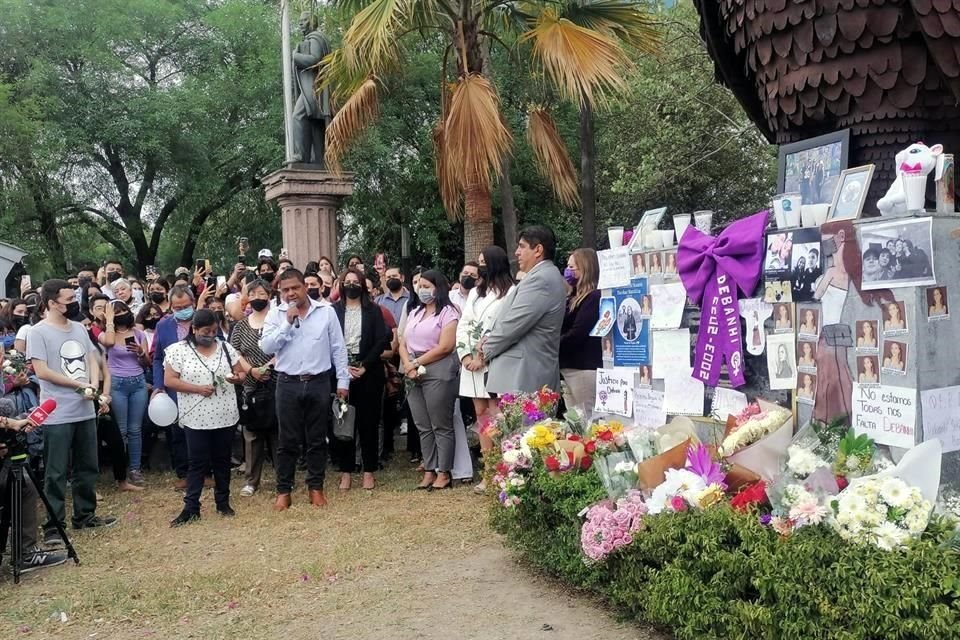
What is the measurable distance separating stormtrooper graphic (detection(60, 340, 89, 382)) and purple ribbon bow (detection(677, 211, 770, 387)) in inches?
173

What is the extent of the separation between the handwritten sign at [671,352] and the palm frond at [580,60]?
4.12m

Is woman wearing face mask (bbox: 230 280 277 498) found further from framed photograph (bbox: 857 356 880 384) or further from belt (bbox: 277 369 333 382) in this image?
framed photograph (bbox: 857 356 880 384)

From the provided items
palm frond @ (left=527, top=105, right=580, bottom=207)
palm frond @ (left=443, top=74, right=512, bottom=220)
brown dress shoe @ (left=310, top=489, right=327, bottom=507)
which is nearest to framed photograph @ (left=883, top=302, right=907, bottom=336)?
brown dress shoe @ (left=310, top=489, right=327, bottom=507)

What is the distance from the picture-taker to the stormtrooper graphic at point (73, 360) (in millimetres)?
6121

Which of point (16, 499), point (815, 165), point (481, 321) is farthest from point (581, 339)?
point (16, 499)

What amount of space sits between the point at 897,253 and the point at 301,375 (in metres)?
4.59

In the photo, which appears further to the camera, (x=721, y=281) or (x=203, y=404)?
(x=203, y=404)

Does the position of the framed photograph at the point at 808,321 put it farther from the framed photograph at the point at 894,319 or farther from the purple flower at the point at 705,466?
the purple flower at the point at 705,466

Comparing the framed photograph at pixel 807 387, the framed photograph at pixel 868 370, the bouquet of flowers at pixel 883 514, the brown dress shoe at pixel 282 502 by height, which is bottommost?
the brown dress shoe at pixel 282 502

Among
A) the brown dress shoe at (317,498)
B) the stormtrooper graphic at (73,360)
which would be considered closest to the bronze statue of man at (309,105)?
the stormtrooper graphic at (73,360)

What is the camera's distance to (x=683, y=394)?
14.8ft

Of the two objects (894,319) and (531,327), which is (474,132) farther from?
(894,319)

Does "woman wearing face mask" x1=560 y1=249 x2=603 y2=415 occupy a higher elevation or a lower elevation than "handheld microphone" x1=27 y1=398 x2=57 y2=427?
higher

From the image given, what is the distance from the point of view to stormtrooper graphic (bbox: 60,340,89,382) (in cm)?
612
